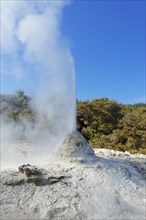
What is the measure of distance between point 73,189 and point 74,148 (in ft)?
3.86

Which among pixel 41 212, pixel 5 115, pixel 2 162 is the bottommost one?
pixel 41 212

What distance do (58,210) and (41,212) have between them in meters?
0.26

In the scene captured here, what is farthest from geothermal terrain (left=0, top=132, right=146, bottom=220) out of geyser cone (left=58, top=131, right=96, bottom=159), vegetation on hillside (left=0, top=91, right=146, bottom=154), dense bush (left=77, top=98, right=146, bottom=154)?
dense bush (left=77, top=98, right=146, bottom=154)

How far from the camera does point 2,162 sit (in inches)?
301

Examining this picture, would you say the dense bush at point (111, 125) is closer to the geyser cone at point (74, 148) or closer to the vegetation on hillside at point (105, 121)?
the vegetation on hillside at point (105, 121)

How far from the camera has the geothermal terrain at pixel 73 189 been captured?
5461mm

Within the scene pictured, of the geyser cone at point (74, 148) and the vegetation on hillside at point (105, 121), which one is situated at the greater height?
the vegetation on hillside at point (105, 121)

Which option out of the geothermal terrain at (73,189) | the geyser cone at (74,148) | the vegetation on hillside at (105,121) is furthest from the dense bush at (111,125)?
the geothermal terrain at (73,189)

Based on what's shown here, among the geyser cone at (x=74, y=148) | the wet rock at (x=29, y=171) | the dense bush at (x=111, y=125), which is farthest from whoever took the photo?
the dense bush at (x=111, y=125)

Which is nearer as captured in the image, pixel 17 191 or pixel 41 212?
pixel 41 212

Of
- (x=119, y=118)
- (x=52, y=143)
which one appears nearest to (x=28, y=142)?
(x=52, y=143)

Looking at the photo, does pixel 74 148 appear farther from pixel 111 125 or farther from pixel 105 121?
pixel 105 121

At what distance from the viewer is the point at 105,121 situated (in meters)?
16.4

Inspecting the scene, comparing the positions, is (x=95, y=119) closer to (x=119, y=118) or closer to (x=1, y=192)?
(x=119, y=118)
